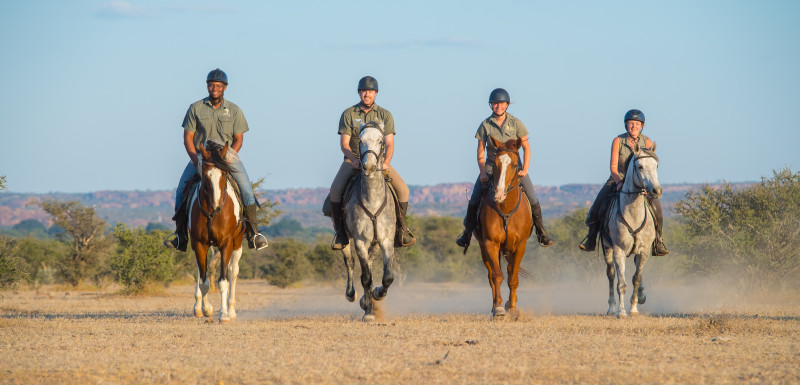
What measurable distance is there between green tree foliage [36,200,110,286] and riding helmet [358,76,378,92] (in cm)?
1640

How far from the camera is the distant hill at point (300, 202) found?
131 metres

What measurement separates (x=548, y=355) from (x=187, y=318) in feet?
21.3

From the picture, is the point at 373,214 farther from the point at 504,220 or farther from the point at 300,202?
the point at 300,202

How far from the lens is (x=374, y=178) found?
11633 millimetres

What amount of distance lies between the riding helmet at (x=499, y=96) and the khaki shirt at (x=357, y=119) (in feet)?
5.00

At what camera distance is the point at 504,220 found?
481 inches

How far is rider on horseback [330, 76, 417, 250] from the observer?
1232 cm

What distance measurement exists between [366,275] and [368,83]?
2762 mm

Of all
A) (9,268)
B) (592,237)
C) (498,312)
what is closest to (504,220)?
(498,312)

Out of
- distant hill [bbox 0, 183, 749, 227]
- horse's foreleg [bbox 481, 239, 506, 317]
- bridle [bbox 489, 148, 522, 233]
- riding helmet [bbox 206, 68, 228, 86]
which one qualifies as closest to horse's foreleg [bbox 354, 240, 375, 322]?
horse's foreleg [bbox 481, 239, 506, 317]

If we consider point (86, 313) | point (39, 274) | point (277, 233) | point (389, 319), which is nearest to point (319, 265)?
point (39, 274)

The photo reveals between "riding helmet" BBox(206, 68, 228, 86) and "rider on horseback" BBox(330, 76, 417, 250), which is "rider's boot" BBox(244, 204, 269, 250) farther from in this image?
"riding helmet" BBox(206, 68, 228, 86)

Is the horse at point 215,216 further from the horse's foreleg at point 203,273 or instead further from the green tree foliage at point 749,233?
the green tree foliage at point 749,233

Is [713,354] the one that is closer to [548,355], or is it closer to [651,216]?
[548,355]
